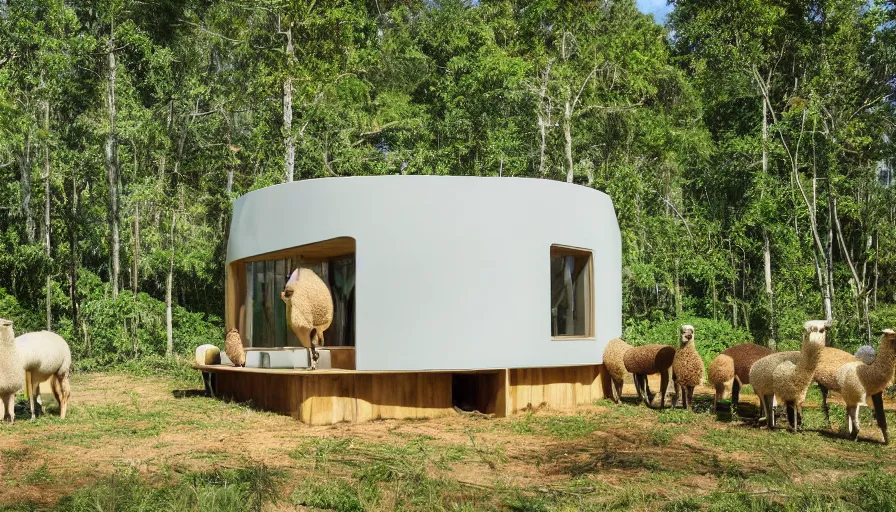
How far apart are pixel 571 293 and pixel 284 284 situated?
4303mm

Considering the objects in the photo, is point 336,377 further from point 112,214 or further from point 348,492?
point 112,214

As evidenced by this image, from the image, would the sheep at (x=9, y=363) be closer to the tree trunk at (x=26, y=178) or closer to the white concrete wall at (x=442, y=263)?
the white concrete wall at (x=442, y=263)

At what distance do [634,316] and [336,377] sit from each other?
14.4 meters

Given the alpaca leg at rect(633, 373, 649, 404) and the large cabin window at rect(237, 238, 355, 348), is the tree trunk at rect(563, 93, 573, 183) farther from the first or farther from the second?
the large cabin window at rect(237, 238, 355, 348)

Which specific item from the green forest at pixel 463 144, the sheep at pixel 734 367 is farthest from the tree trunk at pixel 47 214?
the sheep at pixel 734 367

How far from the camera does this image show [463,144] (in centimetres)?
2770

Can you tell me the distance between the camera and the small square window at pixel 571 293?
13.5 metres

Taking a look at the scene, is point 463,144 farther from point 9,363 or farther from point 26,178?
point 9,363

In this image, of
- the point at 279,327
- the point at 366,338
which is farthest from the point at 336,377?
the point at 279,327

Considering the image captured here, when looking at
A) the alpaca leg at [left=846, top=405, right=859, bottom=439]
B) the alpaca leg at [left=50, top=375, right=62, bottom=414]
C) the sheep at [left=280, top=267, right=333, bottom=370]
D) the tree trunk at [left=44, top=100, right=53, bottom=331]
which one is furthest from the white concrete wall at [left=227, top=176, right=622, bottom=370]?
the tree trunk at [left=44, top=100, right=53, bottom=331]

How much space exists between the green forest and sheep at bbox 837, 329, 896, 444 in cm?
1143

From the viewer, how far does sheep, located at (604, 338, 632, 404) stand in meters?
13.8

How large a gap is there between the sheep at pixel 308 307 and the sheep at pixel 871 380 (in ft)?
21.4

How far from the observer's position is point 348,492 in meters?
7.66
